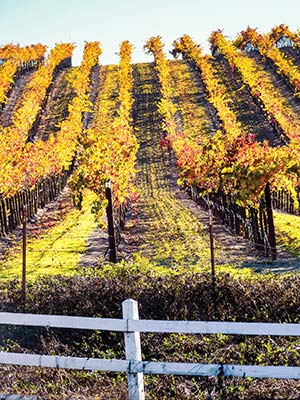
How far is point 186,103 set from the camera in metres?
71.4

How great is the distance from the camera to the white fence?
24.0ft

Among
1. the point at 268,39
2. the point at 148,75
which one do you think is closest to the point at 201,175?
the point at 148,75

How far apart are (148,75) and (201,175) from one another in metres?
60.5

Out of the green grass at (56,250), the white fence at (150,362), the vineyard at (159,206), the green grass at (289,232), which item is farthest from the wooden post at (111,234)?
the white fence at (150,362)

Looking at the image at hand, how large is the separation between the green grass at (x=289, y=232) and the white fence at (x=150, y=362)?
558 inches

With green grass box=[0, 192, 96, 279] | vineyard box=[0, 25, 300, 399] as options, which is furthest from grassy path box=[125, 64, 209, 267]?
green grass box=[0, 192, 96, 279]

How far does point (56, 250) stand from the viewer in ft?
77.8

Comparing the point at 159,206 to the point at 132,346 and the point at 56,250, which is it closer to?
the point at 56,250

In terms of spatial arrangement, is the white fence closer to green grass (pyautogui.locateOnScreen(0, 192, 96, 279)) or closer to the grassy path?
green grass (pyautogui.locateOnScreen(0, 192, 96, 279))

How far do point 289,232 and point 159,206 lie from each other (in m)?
12.5

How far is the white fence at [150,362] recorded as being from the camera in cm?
732

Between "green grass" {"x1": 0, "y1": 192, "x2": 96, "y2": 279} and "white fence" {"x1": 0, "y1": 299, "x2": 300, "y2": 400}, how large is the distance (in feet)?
31.8

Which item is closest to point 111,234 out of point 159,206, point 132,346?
point 132,346

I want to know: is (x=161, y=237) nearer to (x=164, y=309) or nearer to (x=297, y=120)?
(x=164, y=309)
